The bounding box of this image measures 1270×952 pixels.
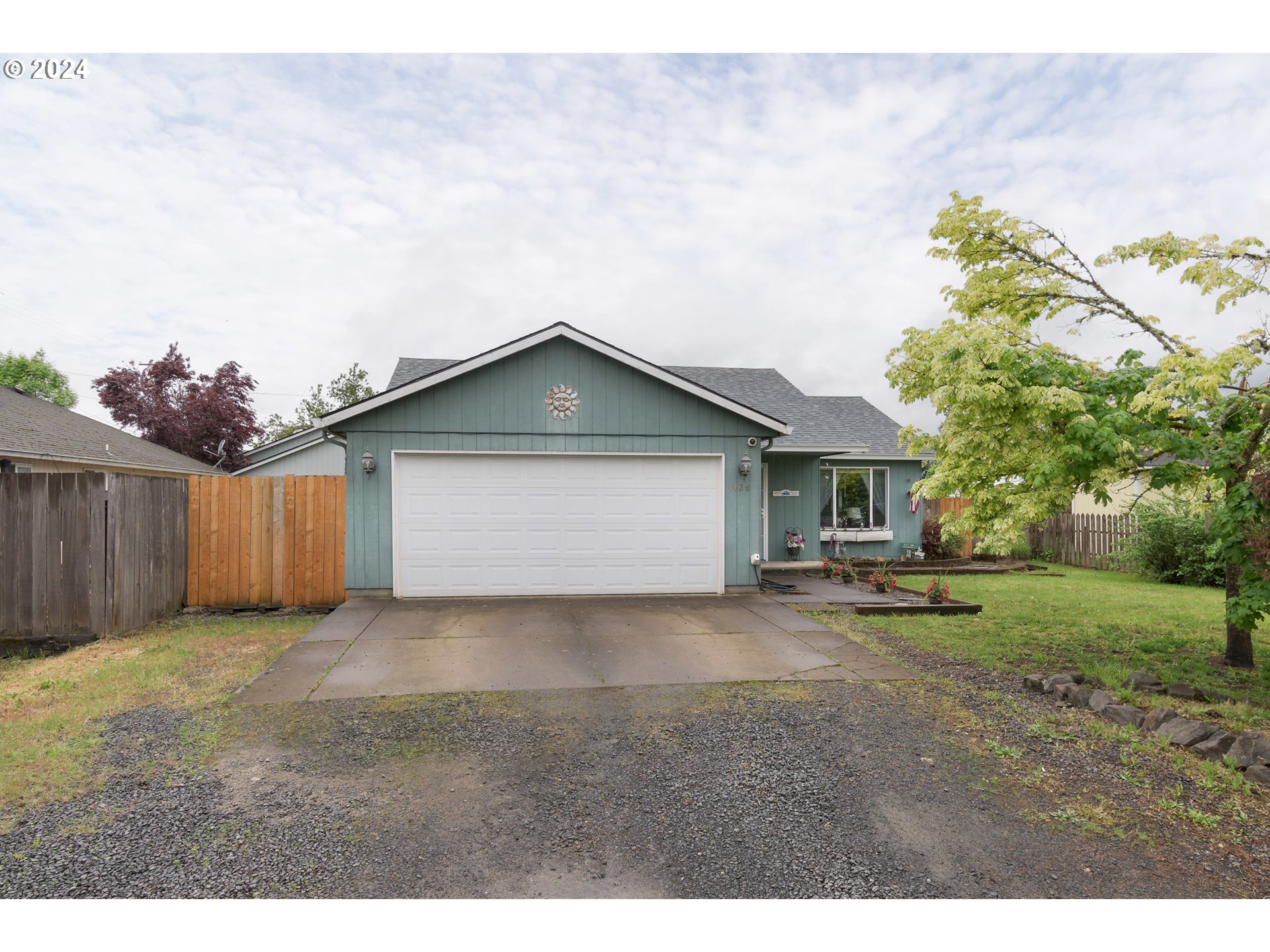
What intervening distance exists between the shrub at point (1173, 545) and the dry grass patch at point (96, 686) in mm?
15273

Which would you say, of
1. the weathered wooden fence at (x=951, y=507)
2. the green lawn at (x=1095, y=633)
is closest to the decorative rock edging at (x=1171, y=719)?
the green lawn at (x=1095, y=633)

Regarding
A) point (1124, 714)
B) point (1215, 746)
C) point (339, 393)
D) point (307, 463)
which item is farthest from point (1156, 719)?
point (339, 393)

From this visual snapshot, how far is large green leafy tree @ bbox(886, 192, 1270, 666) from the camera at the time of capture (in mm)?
5000

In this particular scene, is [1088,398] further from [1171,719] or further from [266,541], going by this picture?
[266,541]

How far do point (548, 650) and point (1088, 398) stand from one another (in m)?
5.73

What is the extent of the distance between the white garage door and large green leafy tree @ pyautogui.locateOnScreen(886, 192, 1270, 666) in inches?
184

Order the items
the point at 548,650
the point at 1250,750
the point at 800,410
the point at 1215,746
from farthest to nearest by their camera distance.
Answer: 1. the point at 800,410
2. the point at 548,650
3. the point at 1215,746
4. the point at 1250,750

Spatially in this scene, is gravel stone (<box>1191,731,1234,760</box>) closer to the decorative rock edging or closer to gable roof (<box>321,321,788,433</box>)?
the decorative rock edging

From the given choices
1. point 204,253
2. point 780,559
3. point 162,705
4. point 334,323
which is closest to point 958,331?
point 162,705

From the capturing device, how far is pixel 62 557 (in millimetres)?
7184

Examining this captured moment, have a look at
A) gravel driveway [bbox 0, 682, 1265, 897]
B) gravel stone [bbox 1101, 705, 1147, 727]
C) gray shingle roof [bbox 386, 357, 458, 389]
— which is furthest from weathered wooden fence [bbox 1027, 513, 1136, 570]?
gray shingle roof [bbox 386, 357, 458, 389]

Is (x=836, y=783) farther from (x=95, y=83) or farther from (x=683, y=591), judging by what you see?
(x=95, y=83)

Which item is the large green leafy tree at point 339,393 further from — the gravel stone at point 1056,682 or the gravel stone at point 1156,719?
the gravel stone at point 1156,719

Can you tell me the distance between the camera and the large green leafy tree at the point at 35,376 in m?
33.2
